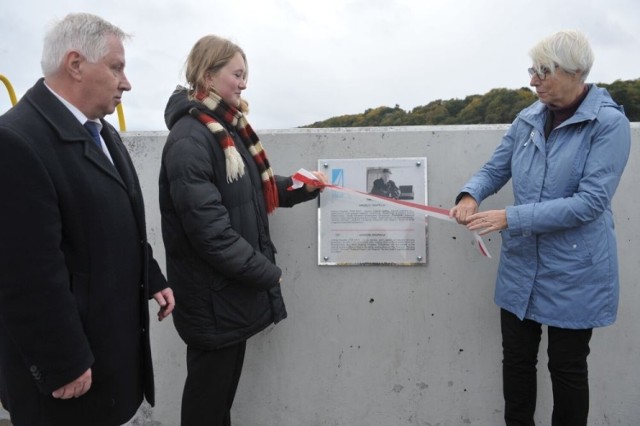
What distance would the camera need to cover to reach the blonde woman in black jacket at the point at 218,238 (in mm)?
2252

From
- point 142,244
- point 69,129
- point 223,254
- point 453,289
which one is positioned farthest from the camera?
point 453,289

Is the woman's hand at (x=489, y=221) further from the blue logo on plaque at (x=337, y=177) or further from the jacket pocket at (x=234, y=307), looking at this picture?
the jacket pocket at (x=234, y=307)

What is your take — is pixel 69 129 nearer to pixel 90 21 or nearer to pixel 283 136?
pixel 90 21

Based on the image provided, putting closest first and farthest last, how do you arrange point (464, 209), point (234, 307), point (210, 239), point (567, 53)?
point (210, 239) → point (567, 53) → point (234, 307) → point (464, 209)

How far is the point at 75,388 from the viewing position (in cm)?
169

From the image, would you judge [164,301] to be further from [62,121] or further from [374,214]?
[374,214]

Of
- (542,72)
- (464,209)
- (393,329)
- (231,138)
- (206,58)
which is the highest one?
(206,58)

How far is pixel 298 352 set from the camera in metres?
3.31

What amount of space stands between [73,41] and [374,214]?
191 centimetres

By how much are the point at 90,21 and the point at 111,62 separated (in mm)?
147

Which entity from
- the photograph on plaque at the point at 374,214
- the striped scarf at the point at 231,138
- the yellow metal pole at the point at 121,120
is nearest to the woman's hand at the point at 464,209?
the photograph on plaque at the point at 374,214

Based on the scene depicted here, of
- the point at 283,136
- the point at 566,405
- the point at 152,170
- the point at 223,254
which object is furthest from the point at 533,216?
the point at 152,170

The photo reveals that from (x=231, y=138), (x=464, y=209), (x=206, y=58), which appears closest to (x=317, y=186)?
(x=231, y=138)

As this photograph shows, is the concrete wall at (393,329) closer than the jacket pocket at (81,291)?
No
